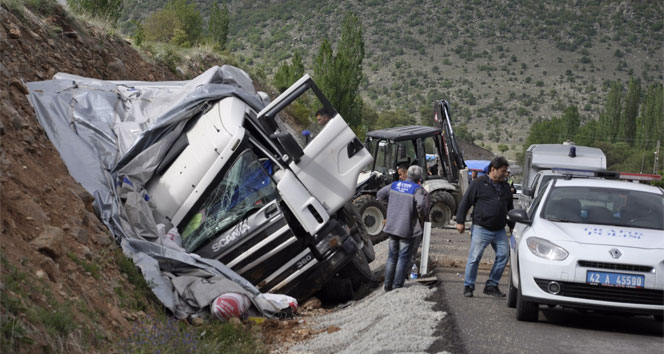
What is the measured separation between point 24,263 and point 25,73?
7140 mm

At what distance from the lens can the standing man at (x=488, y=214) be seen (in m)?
11.0

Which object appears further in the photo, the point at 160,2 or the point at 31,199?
the point at 160,2

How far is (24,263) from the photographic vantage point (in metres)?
7.64

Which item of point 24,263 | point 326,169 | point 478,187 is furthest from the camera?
point 326,169

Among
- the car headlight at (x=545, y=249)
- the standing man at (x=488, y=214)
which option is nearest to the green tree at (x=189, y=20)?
the standing man at (x=488, y=214)

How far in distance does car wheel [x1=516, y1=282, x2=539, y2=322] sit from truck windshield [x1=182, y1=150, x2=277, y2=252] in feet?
13.1

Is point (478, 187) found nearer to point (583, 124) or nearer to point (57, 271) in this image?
point (57, 271)

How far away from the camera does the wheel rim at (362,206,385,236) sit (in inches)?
819

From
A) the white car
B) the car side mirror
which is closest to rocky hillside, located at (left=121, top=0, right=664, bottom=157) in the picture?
the white car

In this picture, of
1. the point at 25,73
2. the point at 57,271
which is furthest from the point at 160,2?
the point at 57,271

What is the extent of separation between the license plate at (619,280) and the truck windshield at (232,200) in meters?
4.81

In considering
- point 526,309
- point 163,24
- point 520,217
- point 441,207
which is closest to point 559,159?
point 441,207

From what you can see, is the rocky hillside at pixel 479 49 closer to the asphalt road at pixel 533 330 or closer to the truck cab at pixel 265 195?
the truck cab at pixel 265 195

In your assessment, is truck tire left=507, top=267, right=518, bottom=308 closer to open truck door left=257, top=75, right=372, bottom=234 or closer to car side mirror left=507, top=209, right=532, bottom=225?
car side mirror left=507, top=209, right=532, bottom=225
